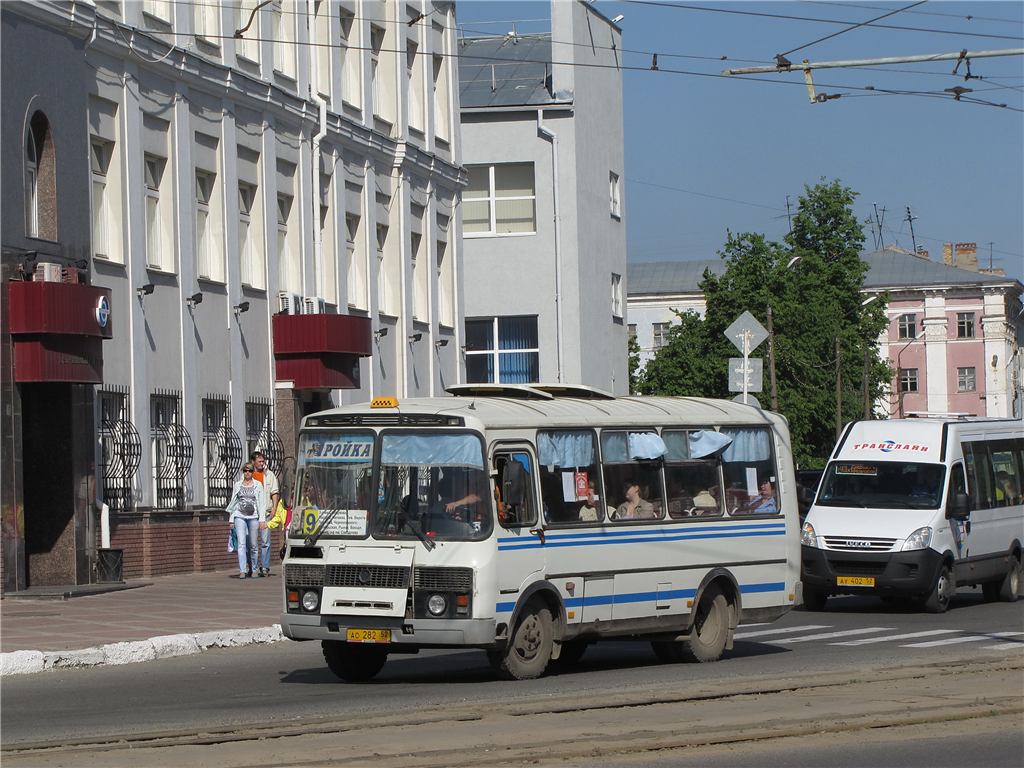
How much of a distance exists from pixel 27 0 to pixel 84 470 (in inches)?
248

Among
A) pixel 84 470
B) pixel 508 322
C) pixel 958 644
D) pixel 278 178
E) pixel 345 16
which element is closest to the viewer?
pixel 958 644

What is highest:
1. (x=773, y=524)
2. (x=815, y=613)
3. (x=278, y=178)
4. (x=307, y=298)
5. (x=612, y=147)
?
(x=612, y=147)

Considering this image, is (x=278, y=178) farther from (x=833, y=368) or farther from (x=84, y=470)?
(x=833, y=368)

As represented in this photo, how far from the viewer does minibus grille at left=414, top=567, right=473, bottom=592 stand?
14.3 metres

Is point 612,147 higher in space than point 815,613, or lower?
higher

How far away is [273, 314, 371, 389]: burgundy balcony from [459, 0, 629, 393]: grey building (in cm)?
1735

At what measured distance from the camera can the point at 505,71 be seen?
55312mm

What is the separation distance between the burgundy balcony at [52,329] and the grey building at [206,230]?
0.06 m

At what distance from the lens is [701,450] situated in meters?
17.5

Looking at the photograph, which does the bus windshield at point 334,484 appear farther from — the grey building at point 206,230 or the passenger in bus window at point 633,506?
the grey building at point 206,230

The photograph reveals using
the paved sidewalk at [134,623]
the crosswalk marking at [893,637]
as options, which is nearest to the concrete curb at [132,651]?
the paved sidewalk at [134,623]

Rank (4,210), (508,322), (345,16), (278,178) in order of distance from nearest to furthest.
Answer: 1. (4,210)
2. (278,178)
3. (345,16)
4. (508,322)

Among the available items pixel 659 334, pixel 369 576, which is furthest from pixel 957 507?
pixel 659 334

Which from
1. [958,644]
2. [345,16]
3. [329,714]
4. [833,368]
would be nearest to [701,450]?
[958,644]
